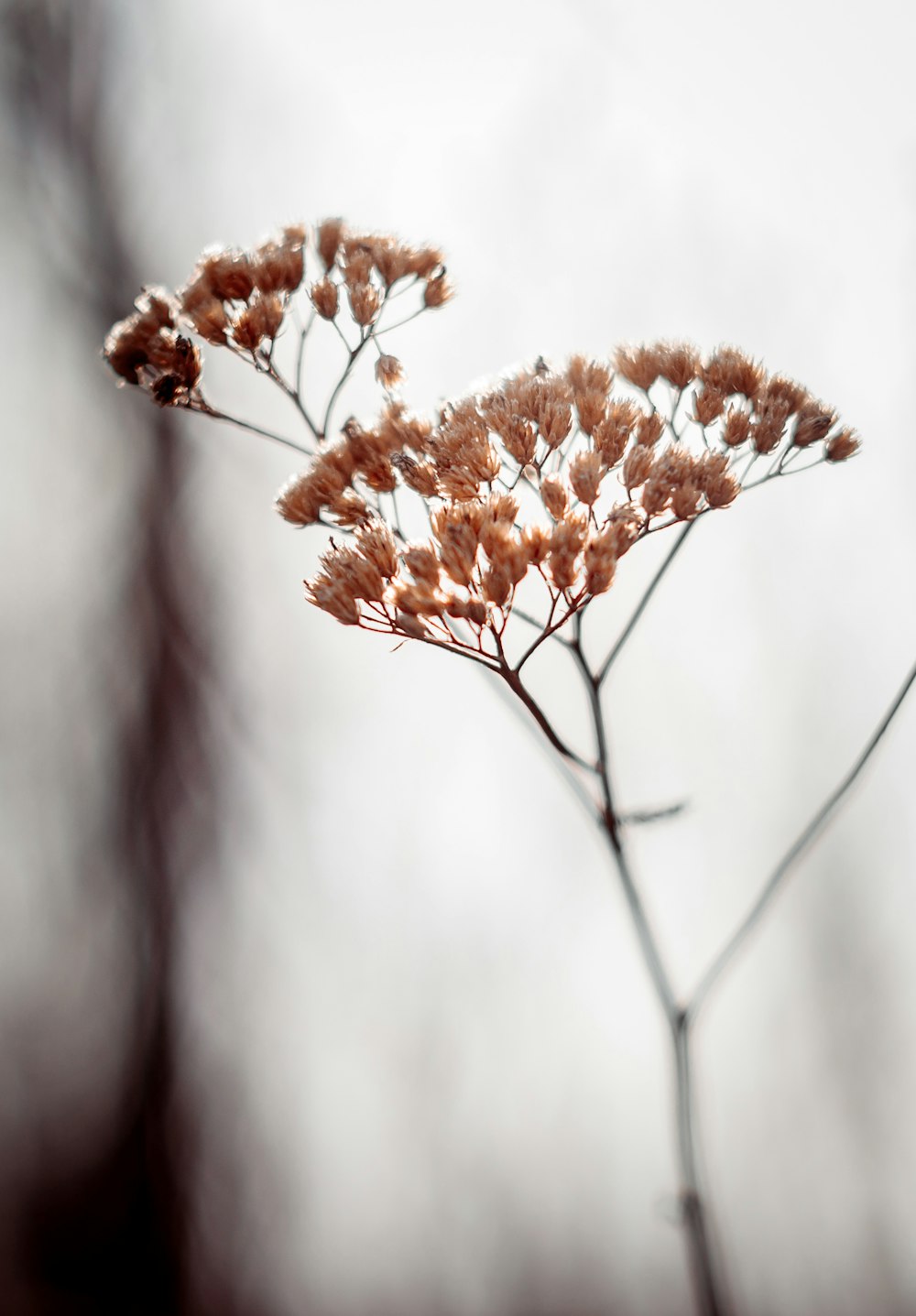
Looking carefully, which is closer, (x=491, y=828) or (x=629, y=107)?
(x=629, y=107)

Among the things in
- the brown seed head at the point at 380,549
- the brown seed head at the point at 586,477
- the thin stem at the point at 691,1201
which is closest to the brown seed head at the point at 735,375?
the brown seed head at the point at 586,477

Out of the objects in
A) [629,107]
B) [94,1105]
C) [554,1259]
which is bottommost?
[554,1259]

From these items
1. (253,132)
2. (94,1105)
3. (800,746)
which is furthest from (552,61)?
(94,1105)

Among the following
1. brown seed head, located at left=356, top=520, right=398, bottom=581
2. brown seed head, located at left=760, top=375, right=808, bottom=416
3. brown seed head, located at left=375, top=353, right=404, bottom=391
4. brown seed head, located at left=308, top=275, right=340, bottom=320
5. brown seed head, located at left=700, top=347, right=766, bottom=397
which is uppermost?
brown seed head, located at left=308, top=275, right=340, bottom=320

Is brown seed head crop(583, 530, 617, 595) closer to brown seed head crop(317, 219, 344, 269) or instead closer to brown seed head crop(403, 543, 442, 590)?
brown seed head crop(403, 543, 442, 590)

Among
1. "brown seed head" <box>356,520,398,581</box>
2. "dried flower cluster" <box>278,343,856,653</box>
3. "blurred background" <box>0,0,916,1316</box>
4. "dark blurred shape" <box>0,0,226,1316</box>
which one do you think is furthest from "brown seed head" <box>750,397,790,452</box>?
"dark blurred shape" <box>0,0,226,1316</box>

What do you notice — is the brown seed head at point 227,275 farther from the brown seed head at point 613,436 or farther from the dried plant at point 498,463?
the brown seed head at point 613,436

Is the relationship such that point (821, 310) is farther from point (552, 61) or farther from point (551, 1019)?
point (551, 1019)

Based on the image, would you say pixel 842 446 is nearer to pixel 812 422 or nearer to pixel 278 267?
pixel 812 422
